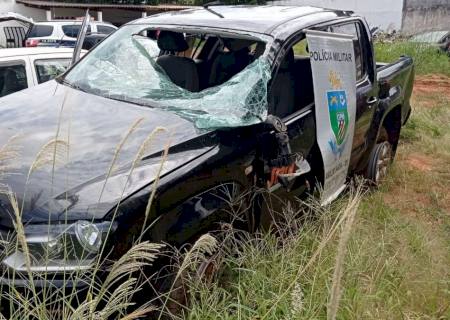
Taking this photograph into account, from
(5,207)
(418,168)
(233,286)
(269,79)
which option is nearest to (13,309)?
(5,207)

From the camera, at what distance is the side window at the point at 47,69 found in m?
5.18

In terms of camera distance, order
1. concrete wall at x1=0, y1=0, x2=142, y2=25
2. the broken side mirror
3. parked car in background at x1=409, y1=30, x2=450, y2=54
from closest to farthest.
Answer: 1. the broken side mirror
2. parked car in background at x1=409, y1=30, x2=450, y2=54
3. concrete wall at x1=0, y1=0, x2=142, y2=25

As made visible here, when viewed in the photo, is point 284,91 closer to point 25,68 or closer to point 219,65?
point 219,65

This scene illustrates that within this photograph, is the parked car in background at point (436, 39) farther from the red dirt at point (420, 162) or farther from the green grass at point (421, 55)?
the red dirt at point (420, 162)

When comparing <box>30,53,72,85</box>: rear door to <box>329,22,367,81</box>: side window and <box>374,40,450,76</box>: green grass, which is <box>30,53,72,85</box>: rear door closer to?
<box>329,22,367,81</box>: side window

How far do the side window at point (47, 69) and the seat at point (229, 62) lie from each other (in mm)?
2016

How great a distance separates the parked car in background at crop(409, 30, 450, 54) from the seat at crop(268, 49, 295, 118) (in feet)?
41.7

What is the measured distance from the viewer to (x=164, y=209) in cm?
231

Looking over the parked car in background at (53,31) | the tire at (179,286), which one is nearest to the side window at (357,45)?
the tire at (179,286)

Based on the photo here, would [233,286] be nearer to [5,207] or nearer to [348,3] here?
[5,207]

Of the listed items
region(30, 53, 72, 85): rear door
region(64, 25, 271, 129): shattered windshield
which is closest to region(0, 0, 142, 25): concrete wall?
region(30, 53, 72, 85): rear door

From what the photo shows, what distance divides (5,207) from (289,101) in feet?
7.36

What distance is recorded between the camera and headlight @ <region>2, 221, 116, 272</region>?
2086 mm

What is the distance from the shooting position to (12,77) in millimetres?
5047
